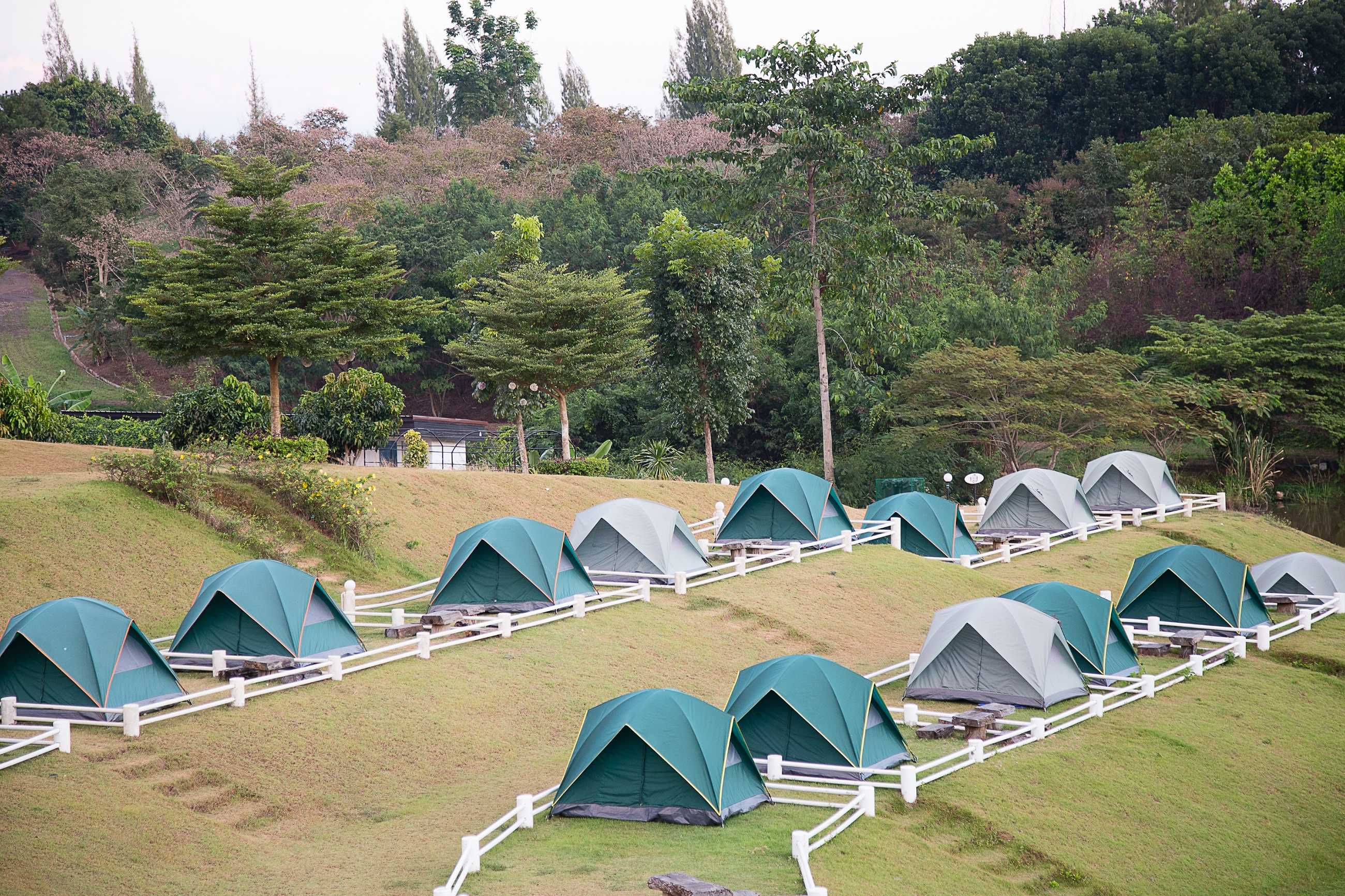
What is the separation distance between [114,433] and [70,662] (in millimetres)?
18303

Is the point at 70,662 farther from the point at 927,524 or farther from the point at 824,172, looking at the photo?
the point at 824,172

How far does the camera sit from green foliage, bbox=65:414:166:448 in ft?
99.1

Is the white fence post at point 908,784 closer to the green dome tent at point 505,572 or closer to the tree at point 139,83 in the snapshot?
the green dome tent at point 505,572

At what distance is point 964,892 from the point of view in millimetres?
11930

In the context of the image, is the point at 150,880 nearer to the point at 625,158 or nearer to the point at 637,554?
the point at 637,554

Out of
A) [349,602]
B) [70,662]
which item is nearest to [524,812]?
[70,662]

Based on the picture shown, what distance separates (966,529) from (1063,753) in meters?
15.6

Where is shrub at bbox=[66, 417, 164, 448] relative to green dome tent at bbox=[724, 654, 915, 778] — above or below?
above

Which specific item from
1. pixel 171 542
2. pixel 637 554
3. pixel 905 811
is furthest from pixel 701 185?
pixel 905 811

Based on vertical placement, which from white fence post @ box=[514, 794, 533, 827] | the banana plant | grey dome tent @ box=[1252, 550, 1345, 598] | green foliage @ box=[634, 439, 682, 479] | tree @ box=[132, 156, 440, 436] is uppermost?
tree @ box=[132, 156, 440, 436]

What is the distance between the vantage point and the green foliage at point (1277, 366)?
135ft

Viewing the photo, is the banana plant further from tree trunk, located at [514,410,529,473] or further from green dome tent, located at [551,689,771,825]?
green dome tent, located at [551,689,771,825]

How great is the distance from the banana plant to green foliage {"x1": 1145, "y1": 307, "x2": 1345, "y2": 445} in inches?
1444

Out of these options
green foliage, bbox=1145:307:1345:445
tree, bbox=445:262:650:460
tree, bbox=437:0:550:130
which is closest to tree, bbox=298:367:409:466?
tree, bbox=445:262:650:460
